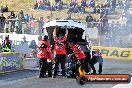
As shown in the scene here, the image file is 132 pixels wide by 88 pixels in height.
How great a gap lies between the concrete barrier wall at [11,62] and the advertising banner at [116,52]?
31.0 feet

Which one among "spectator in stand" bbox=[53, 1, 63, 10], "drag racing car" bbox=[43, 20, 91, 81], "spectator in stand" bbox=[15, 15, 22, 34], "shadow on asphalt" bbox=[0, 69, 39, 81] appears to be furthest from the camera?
"spectator in stand" bbox=[53, 1, 63, 10]

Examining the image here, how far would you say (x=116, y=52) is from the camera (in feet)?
97.9

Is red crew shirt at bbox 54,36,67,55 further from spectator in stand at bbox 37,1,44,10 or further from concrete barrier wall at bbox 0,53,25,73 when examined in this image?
spectator in stand at bbox 37,1,44,10

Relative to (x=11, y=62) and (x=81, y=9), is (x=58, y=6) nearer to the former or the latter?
(x=81, y=9)

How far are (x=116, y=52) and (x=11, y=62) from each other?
1153cm

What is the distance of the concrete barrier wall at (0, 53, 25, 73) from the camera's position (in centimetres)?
1916

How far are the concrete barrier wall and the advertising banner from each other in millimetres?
9445

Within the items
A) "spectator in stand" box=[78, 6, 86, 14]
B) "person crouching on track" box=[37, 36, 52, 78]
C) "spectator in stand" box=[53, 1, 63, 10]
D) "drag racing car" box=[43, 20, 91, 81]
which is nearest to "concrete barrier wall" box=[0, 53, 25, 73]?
"drag racing car" box=[43, 20, 91, 81]

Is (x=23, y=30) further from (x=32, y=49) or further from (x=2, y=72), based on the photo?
(x=2, y=72)

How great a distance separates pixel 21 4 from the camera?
40219mm

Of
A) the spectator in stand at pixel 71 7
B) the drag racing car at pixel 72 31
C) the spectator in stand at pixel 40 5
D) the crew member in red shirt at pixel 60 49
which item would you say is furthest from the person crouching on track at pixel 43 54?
the spectator in stand at pixel 40 5

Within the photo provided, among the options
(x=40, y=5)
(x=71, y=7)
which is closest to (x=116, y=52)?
(x=71, y=7)

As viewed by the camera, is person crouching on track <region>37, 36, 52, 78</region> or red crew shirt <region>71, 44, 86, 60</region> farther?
person crouching on track <region>37, 36, 52, 78</region>

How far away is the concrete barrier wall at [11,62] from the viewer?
19.2 metres
